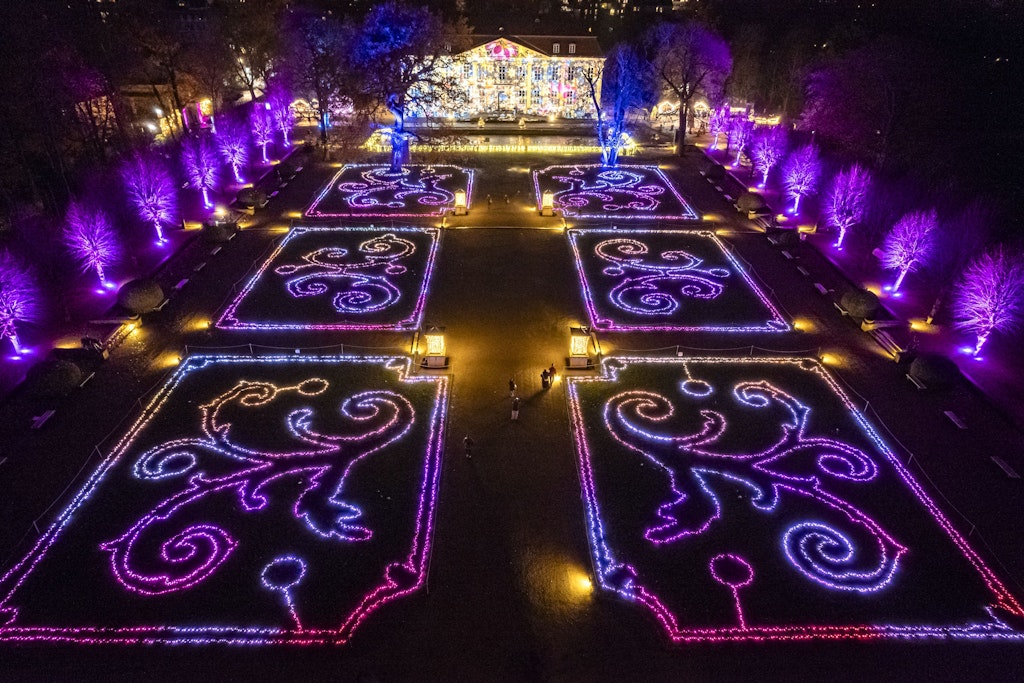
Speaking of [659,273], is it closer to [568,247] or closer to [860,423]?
[568,247]

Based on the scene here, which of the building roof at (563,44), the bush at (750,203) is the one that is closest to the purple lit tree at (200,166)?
the bush at (750,203)

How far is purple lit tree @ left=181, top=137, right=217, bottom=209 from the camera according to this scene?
47.2 m

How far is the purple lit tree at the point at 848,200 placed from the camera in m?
40.4

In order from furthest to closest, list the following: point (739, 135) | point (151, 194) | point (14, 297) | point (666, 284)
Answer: point (739, 135) → point (151, 194) → point (666, 284) → point (14, 297)

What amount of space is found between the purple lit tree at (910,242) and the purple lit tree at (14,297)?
4592cm

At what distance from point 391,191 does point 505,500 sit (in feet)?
125

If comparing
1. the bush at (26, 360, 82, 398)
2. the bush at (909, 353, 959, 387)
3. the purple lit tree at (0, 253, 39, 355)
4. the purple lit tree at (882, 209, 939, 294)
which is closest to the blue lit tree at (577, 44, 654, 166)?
the purple lit tree at (882, 209, 939, 294)

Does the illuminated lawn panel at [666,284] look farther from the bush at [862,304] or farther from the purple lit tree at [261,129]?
the purple lit tree at [261,129]

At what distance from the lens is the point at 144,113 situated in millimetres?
70938

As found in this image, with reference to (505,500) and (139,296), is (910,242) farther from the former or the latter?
(139,296)

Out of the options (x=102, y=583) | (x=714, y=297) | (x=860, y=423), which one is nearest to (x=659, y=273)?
(x=714, y=297)

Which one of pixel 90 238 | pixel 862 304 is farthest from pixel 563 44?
pixel 90 238

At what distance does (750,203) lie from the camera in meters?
48.0

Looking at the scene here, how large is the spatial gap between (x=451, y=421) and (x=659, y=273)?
64.2ft
